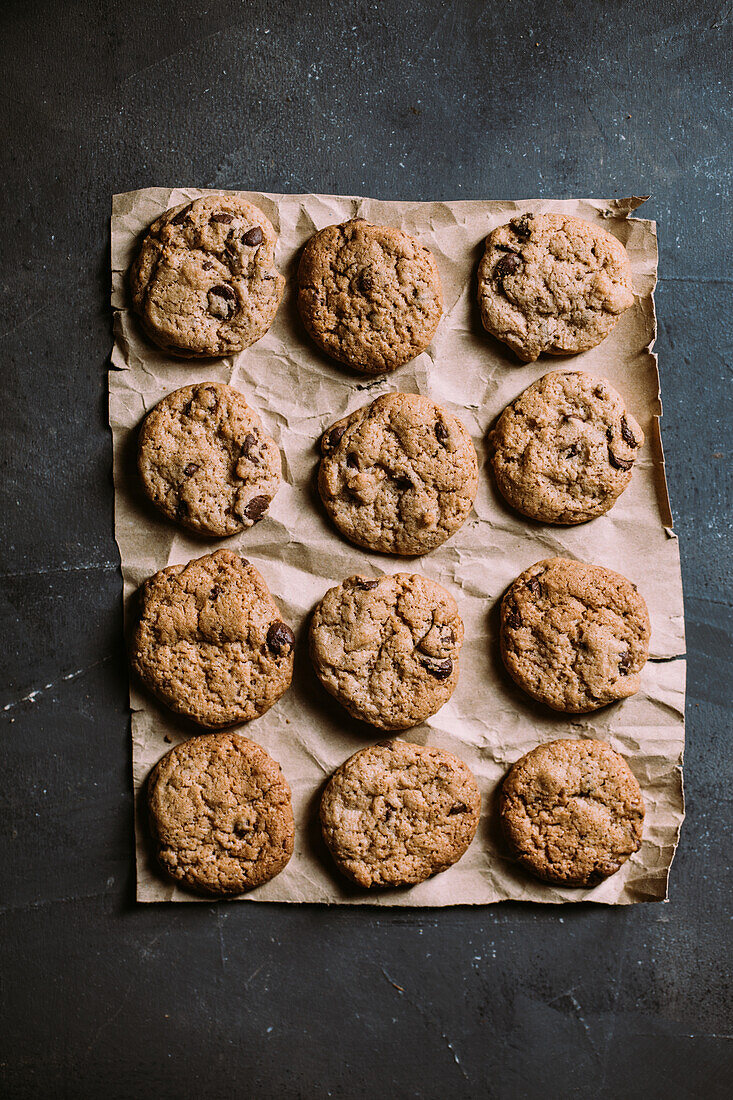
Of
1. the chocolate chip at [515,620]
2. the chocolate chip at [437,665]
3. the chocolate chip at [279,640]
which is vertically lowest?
the chocolate chip at [437,665]

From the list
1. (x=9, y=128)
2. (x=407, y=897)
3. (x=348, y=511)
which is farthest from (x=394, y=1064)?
(x=9, y=128)

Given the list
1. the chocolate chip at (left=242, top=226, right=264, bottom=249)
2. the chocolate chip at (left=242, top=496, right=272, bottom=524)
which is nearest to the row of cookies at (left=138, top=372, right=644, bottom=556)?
the chocolate chip at (left=242, top=496, right=272, bottom=524)

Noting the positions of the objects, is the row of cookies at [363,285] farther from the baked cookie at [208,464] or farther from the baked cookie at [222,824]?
the baked cookie at [222,824]

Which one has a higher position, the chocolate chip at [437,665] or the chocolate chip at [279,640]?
the chocolate chip at [279,640]

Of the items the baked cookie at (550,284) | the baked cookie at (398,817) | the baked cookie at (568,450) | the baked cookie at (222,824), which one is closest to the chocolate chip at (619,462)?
the baked cookie at (568,450)

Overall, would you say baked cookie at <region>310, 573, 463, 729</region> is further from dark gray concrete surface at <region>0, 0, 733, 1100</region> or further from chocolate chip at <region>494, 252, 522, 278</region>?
chocolate chip at <region>494, 252, 522, 278</region>

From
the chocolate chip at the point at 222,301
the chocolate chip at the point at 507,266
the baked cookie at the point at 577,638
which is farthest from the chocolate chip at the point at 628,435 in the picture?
the chocolate chip at the point at 222,301

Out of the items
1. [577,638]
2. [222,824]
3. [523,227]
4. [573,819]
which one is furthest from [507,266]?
[222,824]
